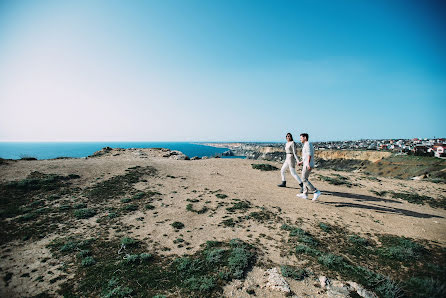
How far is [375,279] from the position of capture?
434 centimetres

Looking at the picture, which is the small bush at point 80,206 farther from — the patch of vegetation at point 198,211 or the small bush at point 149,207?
the patch of vegetation at point 198,211

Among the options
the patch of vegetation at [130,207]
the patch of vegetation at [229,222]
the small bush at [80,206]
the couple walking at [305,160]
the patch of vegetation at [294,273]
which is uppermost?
the couple walking at [305,160]

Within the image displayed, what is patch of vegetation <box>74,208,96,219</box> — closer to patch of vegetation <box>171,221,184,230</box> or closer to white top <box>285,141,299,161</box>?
patch of vegetation <box>171,221,184,230</box>

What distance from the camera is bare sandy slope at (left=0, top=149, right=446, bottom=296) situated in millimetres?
5541

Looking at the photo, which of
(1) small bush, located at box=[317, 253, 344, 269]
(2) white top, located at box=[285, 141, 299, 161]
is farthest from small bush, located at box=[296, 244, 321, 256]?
(2) white top, located at box=[285, 141, 299, 161]

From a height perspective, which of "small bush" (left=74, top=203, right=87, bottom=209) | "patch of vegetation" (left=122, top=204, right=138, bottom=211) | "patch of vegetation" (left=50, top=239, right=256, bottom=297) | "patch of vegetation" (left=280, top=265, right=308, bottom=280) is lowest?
"patch of vegetation" (left=50, top=239, right=256, bottom=297)

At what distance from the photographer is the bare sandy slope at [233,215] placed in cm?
554

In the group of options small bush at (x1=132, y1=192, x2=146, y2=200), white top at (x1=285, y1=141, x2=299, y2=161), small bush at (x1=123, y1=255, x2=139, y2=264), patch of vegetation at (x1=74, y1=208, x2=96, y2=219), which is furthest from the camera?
white top at (x1=285, y1=141, x2=299, y2=161)

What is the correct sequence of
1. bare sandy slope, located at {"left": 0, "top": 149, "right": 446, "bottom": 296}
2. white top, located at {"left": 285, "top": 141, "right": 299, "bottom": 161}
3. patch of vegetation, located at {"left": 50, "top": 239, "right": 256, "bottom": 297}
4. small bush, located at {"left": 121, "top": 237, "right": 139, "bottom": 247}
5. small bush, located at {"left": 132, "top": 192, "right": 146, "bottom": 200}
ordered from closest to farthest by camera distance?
1. patch of vegetation, located at {"left": 50, "top": 239, "right": 256, "bottom": 297}
2. bare sandy slope, located at {"left": 0, "top": 149, "right": 446, "bottom": 296}
3. small bush, located at {"left": 121, "top": 237, "right": 139, "bottom": 247}
4. small bush, located at {"left": 132, "top": 192, "right": 146, "bottom": 200}
5. white top, located at {"left": 285, "top": 141, "right": 299, "bottom": 161}

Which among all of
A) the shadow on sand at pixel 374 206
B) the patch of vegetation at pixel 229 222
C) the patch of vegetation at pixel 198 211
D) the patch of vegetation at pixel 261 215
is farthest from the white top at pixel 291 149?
the patch of vegetation at pixel 198 211

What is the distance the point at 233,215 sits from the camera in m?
7.92

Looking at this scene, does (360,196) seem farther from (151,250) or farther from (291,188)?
(151,250)

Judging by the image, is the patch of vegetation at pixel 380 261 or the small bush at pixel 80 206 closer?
the patch of vegetation at pixel 380 261

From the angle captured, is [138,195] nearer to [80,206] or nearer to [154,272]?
A: [80,206]
